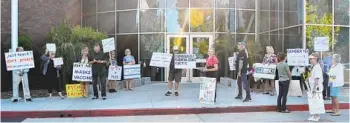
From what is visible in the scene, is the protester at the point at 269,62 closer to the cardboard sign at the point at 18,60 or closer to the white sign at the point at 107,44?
the white sign at the point at 107,44

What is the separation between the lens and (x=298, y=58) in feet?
49.4

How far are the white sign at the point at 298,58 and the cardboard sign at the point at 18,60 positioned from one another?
8.92 metres

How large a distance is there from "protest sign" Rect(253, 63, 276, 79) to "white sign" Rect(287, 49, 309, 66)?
36.5 inches

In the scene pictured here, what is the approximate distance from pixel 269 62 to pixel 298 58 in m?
1.25

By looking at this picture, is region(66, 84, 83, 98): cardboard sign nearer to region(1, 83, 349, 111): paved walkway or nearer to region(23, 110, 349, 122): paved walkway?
region(1, 83, 349, 111): paved walkway

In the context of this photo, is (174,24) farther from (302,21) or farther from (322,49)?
(322,49)

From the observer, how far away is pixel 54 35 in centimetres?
1725

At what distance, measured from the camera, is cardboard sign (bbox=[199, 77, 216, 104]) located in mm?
12148

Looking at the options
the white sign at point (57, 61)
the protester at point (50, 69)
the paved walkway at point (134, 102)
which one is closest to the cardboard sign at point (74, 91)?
the protester at point (50, 69)

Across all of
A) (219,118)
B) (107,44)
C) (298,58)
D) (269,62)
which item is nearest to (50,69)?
(107,44)

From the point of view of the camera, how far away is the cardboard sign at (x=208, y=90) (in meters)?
12.1

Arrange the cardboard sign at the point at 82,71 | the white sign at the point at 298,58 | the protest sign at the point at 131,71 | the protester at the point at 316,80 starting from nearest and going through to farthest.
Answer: the protester at the point at 316,80 → the cardboard sign at the point at 82,71 → the white sign at the point at 298,58 → the protest sign at the point at 131,71

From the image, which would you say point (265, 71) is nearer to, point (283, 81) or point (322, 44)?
point (322, 44)

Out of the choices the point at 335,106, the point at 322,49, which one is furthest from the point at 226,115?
the point at 322,49
